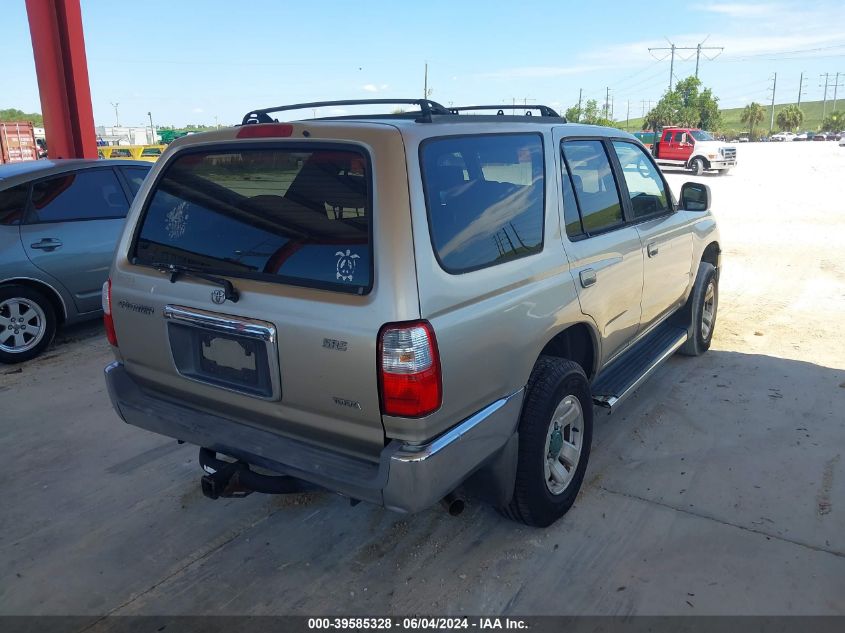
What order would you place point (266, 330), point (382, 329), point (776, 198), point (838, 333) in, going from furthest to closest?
point (776, 198), point (838, 333), point (266, 330), point (382, 329)

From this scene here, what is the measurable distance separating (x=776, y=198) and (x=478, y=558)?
18.8m

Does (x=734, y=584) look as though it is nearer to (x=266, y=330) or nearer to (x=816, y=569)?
(x=816, y=569)

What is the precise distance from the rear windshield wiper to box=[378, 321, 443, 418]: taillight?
0.69 metres

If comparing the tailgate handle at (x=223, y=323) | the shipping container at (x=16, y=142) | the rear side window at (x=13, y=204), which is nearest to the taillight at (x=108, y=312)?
the tailgate handle at (x=223, y=323)

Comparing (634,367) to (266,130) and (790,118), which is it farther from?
(790,118)

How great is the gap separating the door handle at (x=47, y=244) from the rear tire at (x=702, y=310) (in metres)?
5.58

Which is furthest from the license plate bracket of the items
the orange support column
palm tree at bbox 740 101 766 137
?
palm tree at bbox 740 101 766 137

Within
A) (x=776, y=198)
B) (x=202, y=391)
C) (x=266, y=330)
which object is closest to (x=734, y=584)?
(x=266, y=330)

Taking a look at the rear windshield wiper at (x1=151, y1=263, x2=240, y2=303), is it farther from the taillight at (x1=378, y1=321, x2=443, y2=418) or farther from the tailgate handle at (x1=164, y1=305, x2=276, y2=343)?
the taillight at (x1=378, y1=321, x2=443, y2=418)

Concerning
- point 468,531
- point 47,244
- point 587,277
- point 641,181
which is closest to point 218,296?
point 468,531

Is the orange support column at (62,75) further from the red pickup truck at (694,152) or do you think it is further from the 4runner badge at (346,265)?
the red pickup truck at (694,152)

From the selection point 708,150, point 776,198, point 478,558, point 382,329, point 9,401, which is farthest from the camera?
point 708,150

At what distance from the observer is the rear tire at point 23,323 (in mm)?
5711

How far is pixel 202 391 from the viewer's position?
9.21ft
